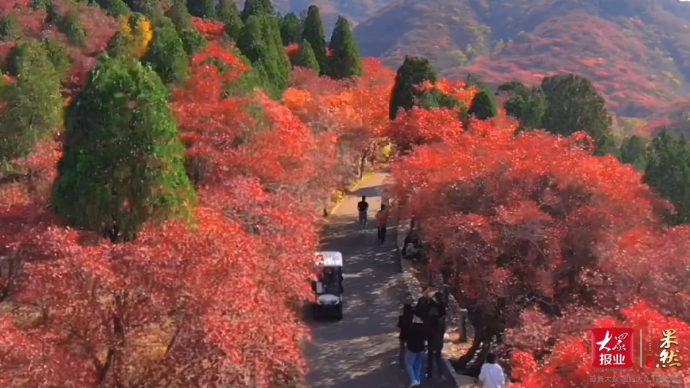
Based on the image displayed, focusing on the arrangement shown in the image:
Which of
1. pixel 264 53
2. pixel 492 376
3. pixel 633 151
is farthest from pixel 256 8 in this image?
pixel 492 376

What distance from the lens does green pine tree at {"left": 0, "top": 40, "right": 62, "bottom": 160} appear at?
45.1 ft

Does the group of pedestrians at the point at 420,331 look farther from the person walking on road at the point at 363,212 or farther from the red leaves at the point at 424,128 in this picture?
the person walking on road at the point at 363,212

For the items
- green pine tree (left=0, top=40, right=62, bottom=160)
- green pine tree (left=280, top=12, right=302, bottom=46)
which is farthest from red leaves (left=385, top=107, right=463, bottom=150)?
green pine tree (left=280, top=12, right=302, bottom=46)

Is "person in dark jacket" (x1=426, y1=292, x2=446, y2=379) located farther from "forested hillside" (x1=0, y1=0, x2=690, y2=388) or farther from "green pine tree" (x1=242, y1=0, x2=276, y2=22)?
"green pine tree" (x1=242, y1=0, x2=276, y2=22)

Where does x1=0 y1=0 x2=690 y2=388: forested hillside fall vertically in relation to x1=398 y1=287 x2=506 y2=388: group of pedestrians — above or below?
above

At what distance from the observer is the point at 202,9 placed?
32.2 metres

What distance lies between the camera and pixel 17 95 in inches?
556

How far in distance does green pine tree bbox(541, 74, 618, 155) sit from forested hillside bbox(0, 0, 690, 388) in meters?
2.97

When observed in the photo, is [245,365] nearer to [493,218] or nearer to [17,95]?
[493,218]

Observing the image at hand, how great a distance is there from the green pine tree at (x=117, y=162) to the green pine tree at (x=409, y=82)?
15.4 metres

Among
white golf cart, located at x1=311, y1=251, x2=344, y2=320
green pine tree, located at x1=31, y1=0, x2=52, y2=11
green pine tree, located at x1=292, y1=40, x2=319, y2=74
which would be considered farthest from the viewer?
green pine tree, located at x1=292, y1=40, x2=319, y2=74

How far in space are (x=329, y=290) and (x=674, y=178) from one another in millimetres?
9807

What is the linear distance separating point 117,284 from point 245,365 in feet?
5.70

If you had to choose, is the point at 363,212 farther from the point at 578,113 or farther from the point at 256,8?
the point at 256,8
